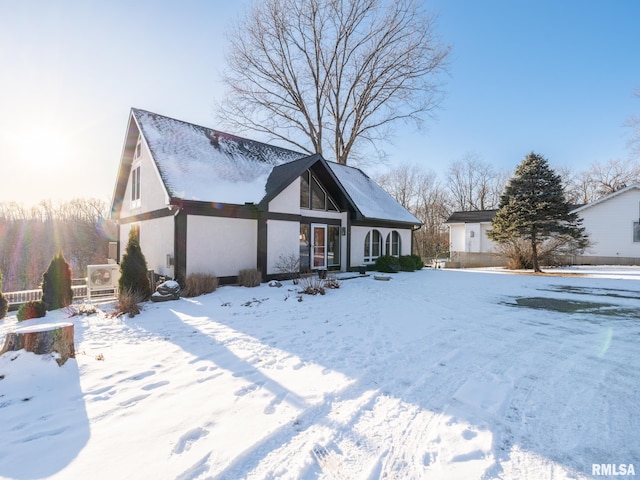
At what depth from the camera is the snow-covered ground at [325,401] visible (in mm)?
2357

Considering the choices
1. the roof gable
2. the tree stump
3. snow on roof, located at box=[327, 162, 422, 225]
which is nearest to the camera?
the tree stump

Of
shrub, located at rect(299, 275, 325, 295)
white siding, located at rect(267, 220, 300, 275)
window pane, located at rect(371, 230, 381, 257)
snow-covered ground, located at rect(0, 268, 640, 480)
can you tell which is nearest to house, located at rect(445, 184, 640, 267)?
window pane, located at rect(371, 230, 381, 257)

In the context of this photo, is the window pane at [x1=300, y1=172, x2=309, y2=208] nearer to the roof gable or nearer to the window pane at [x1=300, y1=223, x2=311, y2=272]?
the window pane at [x1=300, y1=223, x2=311, y2=272]

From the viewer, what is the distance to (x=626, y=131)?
73.7ft

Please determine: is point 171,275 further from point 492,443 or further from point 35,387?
point 492,443

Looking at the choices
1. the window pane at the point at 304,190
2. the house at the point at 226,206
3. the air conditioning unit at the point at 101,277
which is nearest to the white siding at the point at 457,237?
the house at the point at 226,206

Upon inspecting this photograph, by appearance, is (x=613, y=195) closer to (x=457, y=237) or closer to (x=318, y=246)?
(x=457, y=237)

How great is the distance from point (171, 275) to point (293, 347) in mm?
7295

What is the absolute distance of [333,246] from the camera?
48.3ft

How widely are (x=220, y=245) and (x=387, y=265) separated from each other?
27.1 feet

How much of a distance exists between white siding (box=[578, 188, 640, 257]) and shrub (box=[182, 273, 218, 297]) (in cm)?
2586

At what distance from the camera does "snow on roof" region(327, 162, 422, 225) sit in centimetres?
1622

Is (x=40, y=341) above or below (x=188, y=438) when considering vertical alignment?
above

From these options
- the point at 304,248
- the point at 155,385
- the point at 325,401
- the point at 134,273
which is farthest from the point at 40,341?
the point at 304,248
